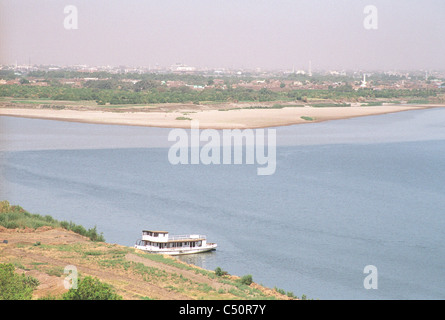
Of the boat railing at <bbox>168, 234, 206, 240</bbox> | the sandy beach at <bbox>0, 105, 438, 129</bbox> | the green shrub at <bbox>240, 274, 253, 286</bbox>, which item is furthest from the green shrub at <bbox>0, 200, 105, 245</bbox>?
the sandy beach at <bbox>0, 105, 438, 129</bbox>

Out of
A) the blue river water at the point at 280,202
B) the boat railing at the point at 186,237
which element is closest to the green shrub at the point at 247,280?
the blue river water at the point at 280,202

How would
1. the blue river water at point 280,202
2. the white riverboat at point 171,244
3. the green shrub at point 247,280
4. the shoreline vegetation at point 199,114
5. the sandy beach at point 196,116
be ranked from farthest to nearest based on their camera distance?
the shoreline vegetation at point 199,114
the sandy beach at point 196,116
the white riverboat at point 171,244
the blue river water at point 280,202
the green shrub at point 247,280

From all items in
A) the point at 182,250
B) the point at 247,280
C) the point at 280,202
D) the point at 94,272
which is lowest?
the point at 182,250

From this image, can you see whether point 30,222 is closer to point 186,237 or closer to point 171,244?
point 171,244

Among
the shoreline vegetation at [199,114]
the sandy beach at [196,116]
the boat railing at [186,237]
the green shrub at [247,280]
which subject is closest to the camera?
the green shrub at [247,280]

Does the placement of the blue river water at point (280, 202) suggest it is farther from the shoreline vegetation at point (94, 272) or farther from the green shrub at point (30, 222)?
the shoreline vegetation at point (94, 272)

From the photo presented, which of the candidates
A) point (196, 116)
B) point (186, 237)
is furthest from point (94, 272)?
point (196, 116)
